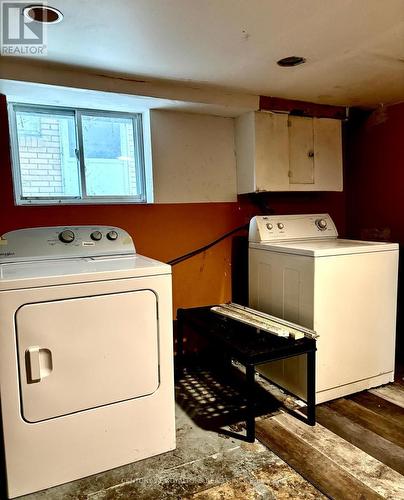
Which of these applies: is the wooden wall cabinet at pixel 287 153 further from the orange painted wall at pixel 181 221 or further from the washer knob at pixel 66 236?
the washer knob at pixel 66 236

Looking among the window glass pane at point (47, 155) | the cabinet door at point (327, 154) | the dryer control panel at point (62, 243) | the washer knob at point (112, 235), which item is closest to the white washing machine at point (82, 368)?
the dryer control panel at point (62, 243)

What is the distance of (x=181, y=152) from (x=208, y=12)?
1.19 m

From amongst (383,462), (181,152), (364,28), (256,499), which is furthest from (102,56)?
(383,462)

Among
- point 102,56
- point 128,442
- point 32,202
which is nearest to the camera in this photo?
point 128,442

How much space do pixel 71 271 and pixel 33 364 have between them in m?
0.40

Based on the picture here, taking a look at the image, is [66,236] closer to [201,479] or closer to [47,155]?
[47,155]

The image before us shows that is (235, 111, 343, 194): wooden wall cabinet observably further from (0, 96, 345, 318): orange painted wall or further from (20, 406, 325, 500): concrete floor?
(20, 406, 325, 500): concrete floor

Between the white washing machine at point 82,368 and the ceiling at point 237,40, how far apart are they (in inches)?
40.2

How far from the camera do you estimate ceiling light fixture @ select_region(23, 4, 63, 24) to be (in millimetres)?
1387

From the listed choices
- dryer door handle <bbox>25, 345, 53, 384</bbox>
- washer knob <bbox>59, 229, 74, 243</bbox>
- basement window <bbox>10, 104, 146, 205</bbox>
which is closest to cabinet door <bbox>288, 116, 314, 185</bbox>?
basement window <bbox>10, 104, 146, 205</bbox>

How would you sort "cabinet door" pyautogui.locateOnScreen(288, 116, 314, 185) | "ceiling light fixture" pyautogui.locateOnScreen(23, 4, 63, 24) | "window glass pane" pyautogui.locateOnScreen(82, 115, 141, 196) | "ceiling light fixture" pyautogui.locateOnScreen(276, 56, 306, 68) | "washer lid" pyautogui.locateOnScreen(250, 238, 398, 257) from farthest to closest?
"cabinet door" pyautogui.locateOnScreen(288, 116, 314, 185), "window glass pane" pyautogui.locateOnScreen(82, 115, 141, 196), "washer lid" pyautogui.locateOnScreen(250, 238, 398, 257), "ceiling light fixture" pyautogui.locateOnScreen(276, 56, 306, 68), "ceiling light fixture" pyautogui.locateOnScreen(23, 4, 63, 24)

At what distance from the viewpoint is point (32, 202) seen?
2322mm

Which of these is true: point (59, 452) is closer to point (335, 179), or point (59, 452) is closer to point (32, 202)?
point (32, 202)

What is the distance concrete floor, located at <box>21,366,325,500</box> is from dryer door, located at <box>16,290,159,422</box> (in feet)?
1.06
